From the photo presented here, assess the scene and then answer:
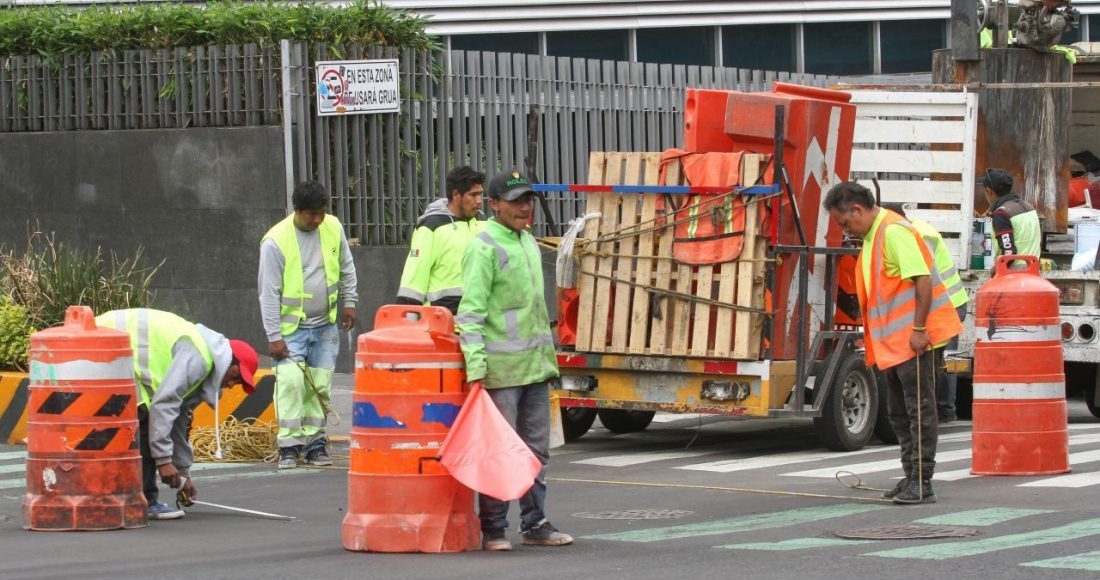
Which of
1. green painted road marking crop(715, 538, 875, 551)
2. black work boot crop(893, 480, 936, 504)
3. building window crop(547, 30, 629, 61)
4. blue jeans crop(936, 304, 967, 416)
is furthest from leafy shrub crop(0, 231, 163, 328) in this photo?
building window crop(547, 30, 629, 61)

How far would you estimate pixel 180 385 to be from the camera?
9234 millimetres

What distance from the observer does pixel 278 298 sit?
473 inches

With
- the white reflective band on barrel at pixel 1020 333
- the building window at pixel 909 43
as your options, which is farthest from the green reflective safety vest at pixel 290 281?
the building window at pixel 909 43

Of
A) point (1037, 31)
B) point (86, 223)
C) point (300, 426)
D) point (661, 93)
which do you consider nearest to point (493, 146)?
point (661, 93)

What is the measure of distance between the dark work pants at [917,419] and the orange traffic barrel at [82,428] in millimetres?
4124

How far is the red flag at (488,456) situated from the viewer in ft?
26.8

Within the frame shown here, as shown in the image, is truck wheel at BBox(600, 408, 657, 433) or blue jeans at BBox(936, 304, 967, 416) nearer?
truck wheel at BBox(600, 408, 657, 433)

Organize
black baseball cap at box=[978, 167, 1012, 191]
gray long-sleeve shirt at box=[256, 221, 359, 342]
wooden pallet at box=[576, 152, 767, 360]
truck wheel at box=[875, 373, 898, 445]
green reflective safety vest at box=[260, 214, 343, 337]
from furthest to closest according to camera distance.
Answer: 1. black baseball cap at box=[978, 167, 1012, 191]
2. truck wheel at box=[875, 373, 898, 445]
3. wooden pallet at box=[576, 152, 767, 360]
4. green reflective safety vest at box=[260, 214, 343, 337]
5. gray long-sleeve shirt at box=[256, 221, 359, 342]

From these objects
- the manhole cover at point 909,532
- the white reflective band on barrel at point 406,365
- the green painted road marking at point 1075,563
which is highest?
the white reflective band on barrel at point 406,365

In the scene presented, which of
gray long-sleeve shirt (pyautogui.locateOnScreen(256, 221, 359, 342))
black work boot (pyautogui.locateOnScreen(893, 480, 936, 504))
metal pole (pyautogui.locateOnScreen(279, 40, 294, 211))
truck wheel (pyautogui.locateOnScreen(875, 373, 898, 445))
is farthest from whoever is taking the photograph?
metal pole (pyautogui.locateOnScreen(279, 40, 294, 211))

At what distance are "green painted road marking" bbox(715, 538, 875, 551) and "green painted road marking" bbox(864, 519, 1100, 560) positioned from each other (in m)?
0.32

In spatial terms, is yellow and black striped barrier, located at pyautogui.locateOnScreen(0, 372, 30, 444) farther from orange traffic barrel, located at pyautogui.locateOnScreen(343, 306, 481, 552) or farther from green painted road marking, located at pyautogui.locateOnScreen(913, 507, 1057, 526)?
green painted road marking, located at pyautogui.locateOnScreen(913, 507, 1057, 526)

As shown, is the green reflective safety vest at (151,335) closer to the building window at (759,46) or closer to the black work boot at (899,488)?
the black work boot at (899,488)

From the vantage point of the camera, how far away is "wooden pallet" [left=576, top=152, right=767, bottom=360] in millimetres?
12203
